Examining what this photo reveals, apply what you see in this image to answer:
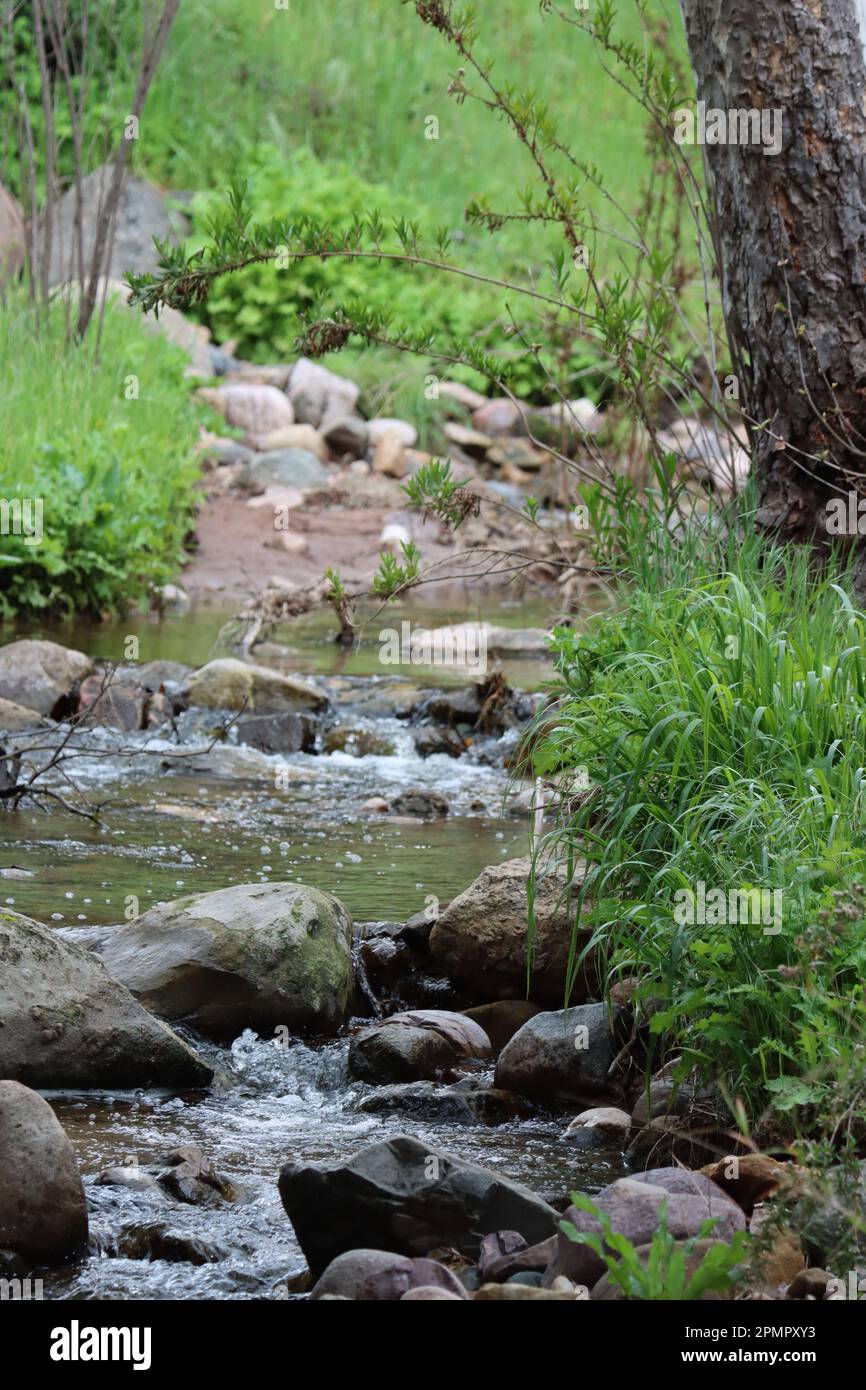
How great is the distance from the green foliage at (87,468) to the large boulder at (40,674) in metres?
1.09

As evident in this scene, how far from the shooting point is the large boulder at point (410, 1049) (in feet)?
13.5

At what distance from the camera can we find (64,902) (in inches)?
199

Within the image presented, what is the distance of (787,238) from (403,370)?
9.85 metres

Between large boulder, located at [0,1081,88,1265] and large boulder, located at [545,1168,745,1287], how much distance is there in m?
0.95

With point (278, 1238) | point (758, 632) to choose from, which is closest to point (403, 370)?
point (758, 632)

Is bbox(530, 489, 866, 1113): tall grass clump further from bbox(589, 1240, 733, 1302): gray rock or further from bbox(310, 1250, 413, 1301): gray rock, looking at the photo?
bbox(310, 1250, 413, 1301): gray rock

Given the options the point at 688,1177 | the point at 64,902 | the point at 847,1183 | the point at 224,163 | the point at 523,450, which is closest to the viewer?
the point at 847,1183

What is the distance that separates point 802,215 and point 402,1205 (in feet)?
11.4

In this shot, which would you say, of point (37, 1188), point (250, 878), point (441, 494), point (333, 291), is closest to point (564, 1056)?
point (37, 1188)

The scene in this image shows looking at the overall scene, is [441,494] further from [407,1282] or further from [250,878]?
[407,1282]

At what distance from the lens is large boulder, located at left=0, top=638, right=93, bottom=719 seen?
7344mm

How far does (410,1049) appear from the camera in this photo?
162 inches

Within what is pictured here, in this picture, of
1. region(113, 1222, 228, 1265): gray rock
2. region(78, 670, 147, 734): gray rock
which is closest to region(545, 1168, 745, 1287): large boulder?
region(113, 1222, 228, 1265): gray rock
